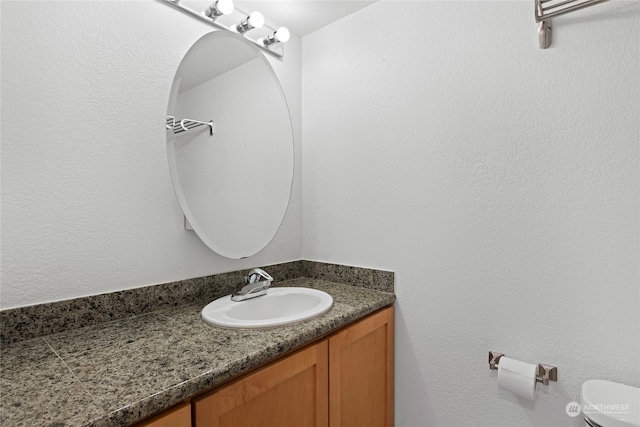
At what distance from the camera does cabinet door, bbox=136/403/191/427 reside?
0.66m

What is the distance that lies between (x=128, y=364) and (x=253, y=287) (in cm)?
57

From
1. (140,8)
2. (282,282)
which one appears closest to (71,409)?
(282,282)

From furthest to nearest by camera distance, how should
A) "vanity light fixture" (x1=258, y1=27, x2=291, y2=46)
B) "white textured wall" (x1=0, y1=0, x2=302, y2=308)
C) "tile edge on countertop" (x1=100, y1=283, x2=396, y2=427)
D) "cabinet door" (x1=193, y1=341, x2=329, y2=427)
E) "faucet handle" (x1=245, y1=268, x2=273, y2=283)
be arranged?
"vanity light fixture" (x1=258, y1=27, x2=291, y2=46) → "faucet handle" (x1=245, y1=268, x2=273, y2=283) → "white textured wall" (x1=0, y1=0, x2=302, y2=308) → "cabinet door" (x1=193, y1=341, x2=329, y2=427) → "tile edge on countertop" (x1=100, y1=283, x2=396, y2=427)

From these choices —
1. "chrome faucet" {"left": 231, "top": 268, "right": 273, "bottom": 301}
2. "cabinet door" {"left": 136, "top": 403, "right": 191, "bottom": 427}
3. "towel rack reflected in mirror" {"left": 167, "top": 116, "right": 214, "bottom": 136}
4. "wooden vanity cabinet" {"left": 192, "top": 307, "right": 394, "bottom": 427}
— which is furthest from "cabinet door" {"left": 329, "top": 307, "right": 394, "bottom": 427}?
"towel rack reflected in mirror" {"left": 167, "top": 116, "right": 214, "bottom": 136}

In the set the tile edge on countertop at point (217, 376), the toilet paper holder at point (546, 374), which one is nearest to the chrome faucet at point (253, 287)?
the tile edge on countertop at point (217, 376)

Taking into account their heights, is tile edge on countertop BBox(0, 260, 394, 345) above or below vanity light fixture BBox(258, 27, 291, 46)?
below

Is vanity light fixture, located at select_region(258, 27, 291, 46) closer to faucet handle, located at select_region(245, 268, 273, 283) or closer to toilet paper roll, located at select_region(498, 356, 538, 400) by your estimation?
faucet handle, located at select_region(245, 268, 273, 283)

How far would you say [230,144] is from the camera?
4.66ft

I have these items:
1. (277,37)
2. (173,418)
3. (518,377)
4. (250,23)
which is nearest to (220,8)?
(250,23)

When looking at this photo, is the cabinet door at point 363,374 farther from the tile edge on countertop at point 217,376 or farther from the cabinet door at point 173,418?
the cabinet door at point 173,418

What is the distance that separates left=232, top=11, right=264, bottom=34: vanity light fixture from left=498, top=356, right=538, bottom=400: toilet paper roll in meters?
1.53

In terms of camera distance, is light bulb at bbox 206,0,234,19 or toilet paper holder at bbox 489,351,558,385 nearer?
toilet paper holder at bbox 489,351,558,385

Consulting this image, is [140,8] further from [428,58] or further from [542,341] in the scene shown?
[542,341]

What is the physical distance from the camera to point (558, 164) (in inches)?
42.4
